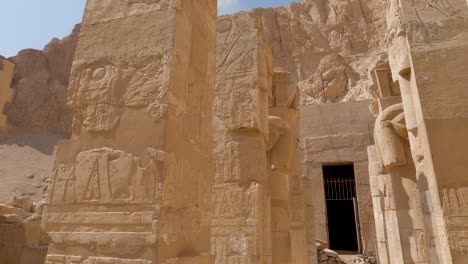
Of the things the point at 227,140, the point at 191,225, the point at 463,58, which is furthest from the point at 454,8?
the point at 191,225

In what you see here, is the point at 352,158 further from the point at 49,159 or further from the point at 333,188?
the point at 49,159

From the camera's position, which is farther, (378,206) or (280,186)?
(378,206)

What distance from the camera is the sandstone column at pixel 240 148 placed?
3.82 meters

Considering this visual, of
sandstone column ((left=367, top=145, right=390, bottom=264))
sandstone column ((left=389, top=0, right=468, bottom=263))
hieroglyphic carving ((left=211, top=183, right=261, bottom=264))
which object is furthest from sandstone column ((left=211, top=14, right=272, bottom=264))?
sandstone column ((left=367, top=145, right=390, bottom=264))

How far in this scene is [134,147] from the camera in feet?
6.57

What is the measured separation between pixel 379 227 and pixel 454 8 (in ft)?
14.9

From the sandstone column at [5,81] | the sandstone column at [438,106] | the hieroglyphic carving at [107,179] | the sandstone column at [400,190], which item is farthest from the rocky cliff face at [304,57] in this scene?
the hieroglyphic carving at [107,179]

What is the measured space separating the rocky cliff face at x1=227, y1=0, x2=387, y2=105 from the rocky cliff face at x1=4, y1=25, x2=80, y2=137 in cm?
1723

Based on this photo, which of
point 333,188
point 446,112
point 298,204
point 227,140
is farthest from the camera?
point 333,188

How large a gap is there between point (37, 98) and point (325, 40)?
2267 cm

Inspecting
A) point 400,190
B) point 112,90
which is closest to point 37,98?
point 400,190

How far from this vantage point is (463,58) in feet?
9.94

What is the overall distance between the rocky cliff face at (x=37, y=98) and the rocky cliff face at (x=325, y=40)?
17.2 m

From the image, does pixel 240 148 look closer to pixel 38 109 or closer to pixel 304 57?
pixel 304 57
